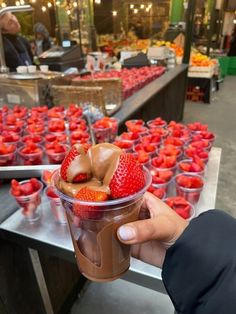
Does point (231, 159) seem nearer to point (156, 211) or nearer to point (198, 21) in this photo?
point (156, 211)

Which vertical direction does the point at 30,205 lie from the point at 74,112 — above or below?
below

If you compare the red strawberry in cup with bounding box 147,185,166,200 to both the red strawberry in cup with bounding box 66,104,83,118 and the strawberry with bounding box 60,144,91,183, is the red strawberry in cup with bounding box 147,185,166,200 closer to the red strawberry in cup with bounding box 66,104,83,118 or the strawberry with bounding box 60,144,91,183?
the strawberry with bounding box 60,144,91,183

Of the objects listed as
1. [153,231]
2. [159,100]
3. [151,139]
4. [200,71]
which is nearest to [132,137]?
[151,139]

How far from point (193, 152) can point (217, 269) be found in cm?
93

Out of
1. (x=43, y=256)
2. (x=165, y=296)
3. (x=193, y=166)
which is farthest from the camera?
(x=165, y=296)

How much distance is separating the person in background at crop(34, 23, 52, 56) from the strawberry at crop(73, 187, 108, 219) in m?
5.70

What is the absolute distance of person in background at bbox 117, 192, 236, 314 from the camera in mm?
582

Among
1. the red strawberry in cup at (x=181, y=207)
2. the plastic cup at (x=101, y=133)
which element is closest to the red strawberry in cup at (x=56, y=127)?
the plastic cup at (x=101, y=133)

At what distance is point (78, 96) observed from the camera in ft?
7.05

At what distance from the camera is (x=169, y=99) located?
4246mm

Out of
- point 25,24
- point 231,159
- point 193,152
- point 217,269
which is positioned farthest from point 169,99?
point 25,24

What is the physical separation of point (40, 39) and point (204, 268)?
6036 mm

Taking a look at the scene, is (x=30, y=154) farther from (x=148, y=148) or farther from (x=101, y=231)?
(x=101, y=231)

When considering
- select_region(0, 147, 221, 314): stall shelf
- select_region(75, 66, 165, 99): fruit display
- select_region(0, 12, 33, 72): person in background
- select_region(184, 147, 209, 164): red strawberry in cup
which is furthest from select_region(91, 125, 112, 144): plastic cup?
select_region(0, 12, 33, 72): person in background
